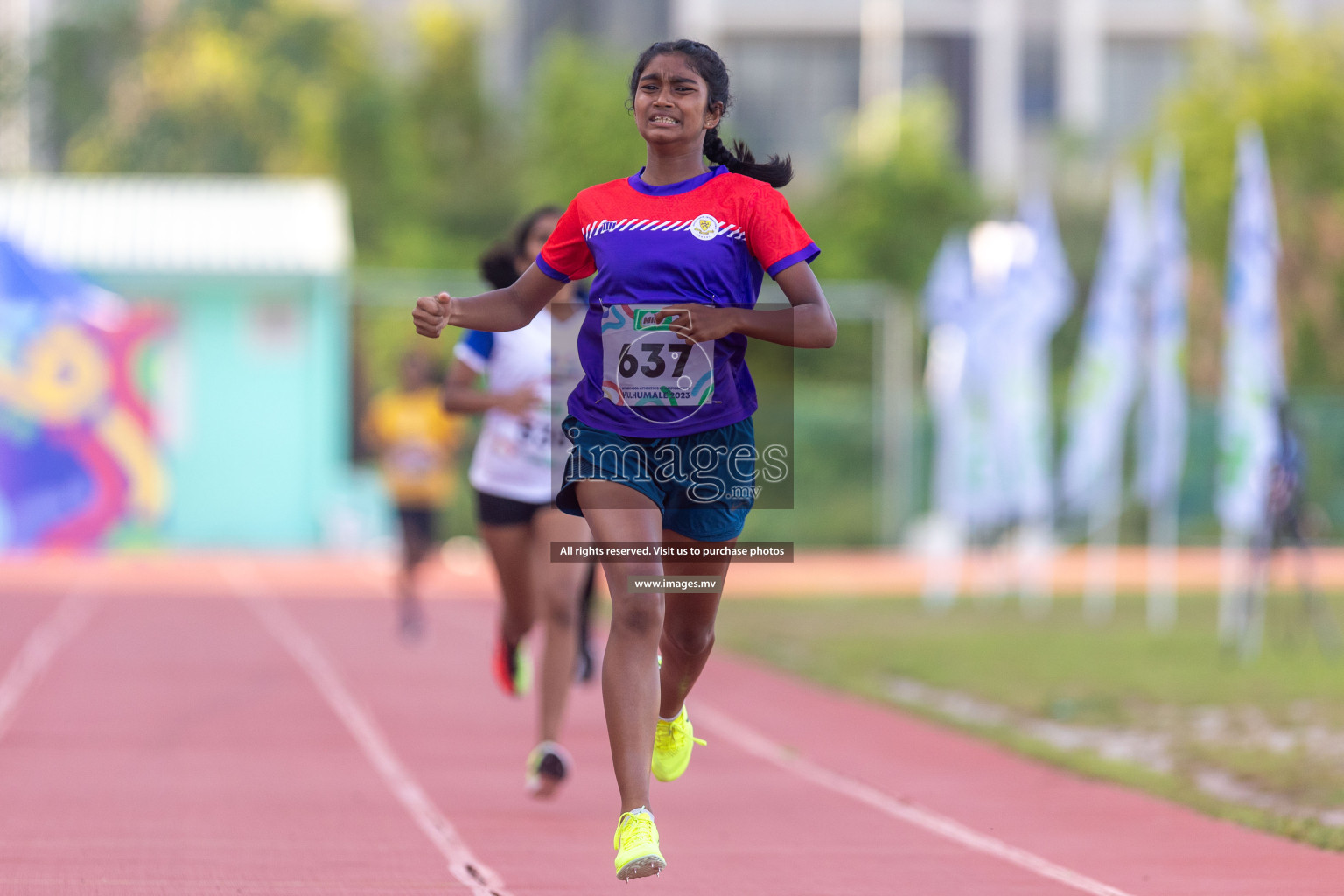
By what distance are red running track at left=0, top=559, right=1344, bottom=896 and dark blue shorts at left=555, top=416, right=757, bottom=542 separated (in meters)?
1.14

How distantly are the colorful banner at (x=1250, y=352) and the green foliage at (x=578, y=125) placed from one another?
24.2m

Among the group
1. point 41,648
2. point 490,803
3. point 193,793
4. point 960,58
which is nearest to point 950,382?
point 41,648

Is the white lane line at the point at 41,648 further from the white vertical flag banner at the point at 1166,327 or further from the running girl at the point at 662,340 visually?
the white vertical flag banner at the point at 1166,327

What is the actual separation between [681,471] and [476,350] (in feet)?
9.60

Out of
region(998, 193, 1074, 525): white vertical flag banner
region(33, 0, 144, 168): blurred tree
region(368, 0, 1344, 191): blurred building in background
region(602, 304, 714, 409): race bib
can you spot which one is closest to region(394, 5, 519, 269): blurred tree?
region(368, 0, 1344, 191): blurred building in background

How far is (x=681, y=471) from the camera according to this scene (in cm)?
523

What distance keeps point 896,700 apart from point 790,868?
5.32m

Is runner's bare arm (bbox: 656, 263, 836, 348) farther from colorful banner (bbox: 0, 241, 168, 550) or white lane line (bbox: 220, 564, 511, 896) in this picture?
Result: colorful banner (bbox: 0, 241, 168, 550)

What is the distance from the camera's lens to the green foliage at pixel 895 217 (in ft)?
118

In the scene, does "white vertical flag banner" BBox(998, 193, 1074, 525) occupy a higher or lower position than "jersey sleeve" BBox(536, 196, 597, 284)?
lower

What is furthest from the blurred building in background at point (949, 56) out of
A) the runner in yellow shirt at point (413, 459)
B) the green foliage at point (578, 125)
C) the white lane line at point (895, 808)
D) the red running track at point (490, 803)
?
the white lane line at point (895, 808)

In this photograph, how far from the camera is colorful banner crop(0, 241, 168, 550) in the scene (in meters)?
26.0

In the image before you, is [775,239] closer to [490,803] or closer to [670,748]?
[670,748]

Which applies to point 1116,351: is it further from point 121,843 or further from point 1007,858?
point 121,843
